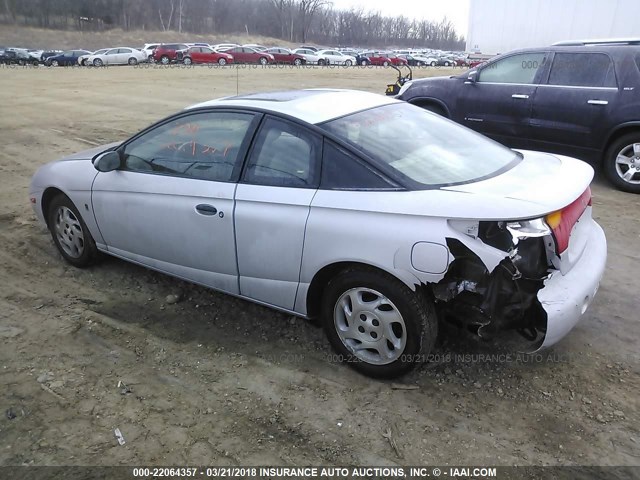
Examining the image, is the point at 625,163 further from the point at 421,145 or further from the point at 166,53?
the point at 166,53

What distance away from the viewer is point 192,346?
3.47m

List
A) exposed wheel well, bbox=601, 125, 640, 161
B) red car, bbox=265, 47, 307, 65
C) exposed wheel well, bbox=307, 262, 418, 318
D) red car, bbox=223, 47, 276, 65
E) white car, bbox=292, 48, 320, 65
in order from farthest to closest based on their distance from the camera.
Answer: white car, bbox=292, 48, 320, 65, red car, bbox=265, 47, 307, 65, red car, bbox=223, 47, 276, 65, exposed wheel well, bbox=601, 125, 640, 161, exposed wheel well, bbox=307, 262, 418, 318

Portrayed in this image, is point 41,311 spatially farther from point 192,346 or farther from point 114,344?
point 192,346

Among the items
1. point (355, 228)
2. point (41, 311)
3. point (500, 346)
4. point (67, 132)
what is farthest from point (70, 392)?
point (67, 132)

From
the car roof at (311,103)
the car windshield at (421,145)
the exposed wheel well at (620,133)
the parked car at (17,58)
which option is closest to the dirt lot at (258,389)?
the car windshield at (421,145)

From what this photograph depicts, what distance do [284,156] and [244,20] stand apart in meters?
116

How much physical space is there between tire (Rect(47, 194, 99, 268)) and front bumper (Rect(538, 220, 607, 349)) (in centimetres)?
350

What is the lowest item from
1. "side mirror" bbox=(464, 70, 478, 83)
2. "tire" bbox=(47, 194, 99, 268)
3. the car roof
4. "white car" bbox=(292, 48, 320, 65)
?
"tire" bbox=(47, 194, 99, 268)

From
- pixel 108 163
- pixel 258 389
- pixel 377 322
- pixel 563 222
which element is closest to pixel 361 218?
pixel 377 322

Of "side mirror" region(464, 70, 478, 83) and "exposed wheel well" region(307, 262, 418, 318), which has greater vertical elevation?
"side mirror" region(464, 70, 478, 83)

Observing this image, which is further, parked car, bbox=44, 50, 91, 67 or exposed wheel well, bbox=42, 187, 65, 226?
parked car, bbox=44, 50, 91, 67

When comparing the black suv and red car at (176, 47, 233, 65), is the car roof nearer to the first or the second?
the black suv

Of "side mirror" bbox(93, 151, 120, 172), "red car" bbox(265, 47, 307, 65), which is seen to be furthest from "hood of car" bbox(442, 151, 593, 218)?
"red car" bbox(265, 47, 307, 65)

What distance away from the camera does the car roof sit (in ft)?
10.8
